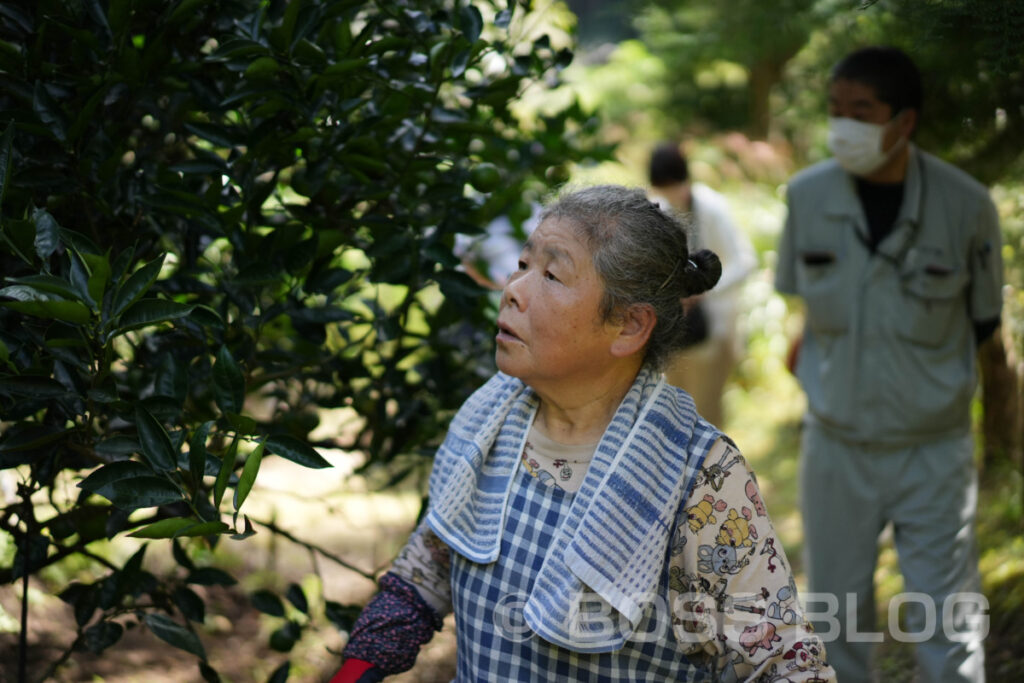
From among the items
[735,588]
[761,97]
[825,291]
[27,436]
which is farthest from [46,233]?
[761,97]

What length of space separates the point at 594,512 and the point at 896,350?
1.80 meters

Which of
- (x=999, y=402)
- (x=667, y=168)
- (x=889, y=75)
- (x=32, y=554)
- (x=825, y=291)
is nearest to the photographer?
(x=32, y=554)

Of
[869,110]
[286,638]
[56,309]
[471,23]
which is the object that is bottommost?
[286,638]

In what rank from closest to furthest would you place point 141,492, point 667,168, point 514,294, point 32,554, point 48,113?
point 141,492
point 48,113
point 514,294
point 32,554
point 667,168

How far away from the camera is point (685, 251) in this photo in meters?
2.05

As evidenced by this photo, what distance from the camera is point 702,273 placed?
2.05 m

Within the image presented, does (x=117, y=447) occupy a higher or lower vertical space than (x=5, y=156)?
lower

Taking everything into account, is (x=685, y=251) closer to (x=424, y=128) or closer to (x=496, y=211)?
(x=424, y=128)

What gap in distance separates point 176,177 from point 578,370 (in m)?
0.92

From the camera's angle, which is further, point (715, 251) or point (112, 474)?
point (715, 251)

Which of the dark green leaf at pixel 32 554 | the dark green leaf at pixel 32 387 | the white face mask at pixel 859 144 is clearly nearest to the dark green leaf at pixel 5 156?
the dark green leaf at pixel 32 387

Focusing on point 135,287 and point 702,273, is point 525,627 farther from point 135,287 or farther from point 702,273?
point 135,287

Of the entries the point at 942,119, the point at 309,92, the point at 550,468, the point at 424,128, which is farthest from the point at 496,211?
the point at 942,119

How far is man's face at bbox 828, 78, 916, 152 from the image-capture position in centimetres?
314
